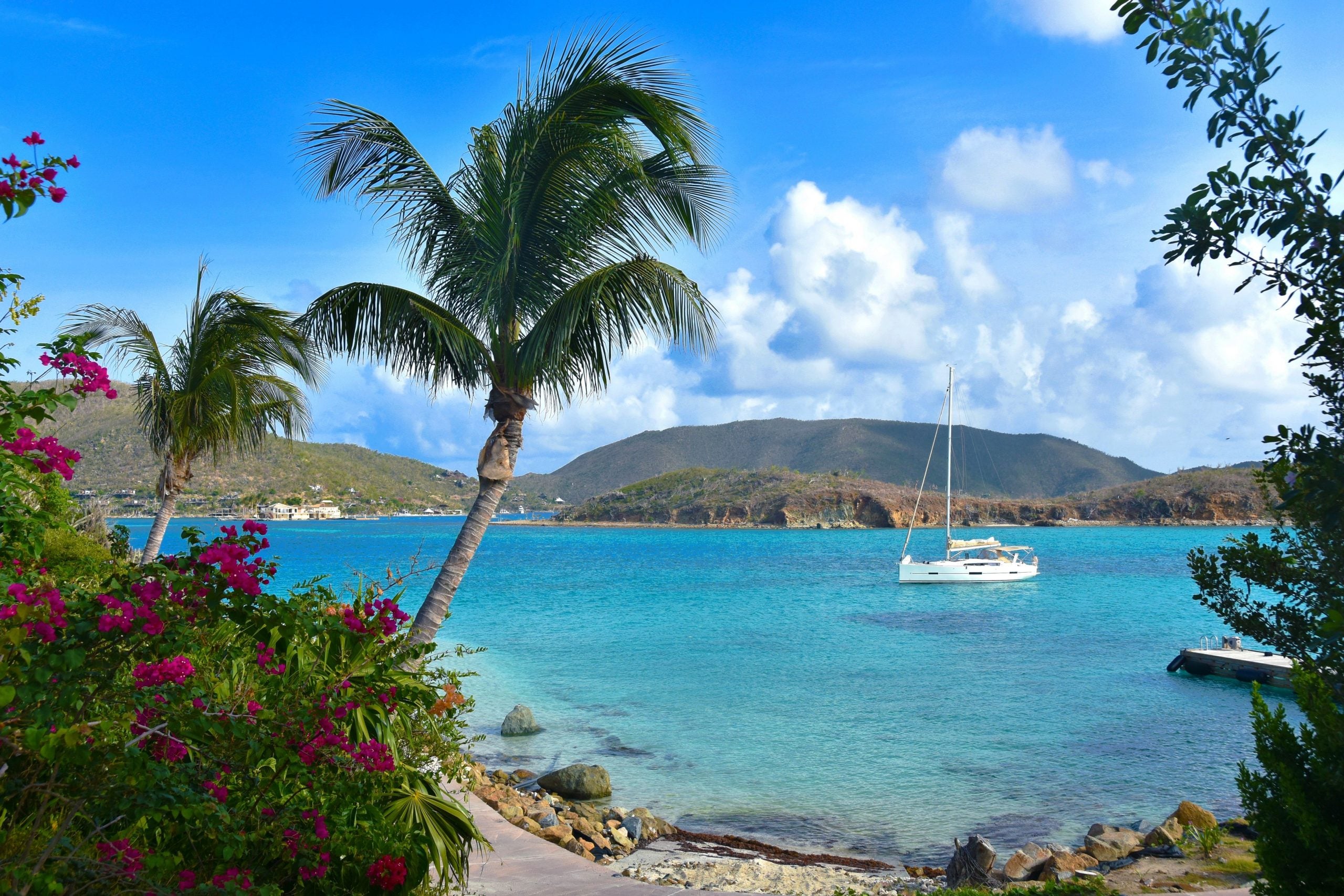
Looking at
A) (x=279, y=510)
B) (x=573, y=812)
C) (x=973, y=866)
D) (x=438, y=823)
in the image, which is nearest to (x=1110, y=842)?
(x=973, y=866)

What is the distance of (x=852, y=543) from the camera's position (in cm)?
9194

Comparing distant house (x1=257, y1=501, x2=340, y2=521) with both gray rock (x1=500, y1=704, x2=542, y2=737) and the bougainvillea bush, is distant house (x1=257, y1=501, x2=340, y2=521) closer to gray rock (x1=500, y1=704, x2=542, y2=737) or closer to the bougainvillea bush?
gray rock (x1=500, y1=704, x2=542, y2=737)

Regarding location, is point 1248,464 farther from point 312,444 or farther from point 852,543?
point 312,444

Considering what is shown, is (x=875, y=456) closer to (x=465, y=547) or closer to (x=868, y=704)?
(x=868, y=704)

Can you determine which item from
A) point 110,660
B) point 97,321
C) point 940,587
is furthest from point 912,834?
point 940,587

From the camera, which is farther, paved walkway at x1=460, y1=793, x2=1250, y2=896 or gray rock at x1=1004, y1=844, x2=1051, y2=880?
gray rock at x1=1004, y1=844, x2=1051, y2=880

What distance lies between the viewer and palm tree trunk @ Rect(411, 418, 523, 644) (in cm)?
834

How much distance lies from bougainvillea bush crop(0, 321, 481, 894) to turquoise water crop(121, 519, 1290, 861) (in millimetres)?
6674

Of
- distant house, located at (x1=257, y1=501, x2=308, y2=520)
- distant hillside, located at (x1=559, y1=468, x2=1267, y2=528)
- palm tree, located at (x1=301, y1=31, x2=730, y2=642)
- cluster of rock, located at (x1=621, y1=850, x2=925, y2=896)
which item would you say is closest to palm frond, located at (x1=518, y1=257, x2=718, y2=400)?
palm tree, located at (x1=301, y1=31, x2=730, y2=642)

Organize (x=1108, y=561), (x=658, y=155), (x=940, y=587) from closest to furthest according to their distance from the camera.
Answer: (x=658, y=155)
(x=940, y=587)
(x=1108, y=561)

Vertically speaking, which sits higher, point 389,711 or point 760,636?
point 389,711

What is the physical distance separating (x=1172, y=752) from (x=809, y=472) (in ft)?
423

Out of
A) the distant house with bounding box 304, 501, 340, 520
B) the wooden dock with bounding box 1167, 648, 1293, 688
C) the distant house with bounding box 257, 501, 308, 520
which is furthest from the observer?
the distant house with bounding box 304, 501, 340, 520

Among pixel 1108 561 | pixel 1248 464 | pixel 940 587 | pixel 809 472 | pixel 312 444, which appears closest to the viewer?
pixel 940 587
